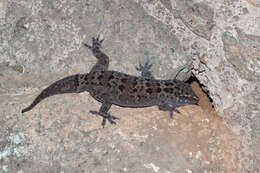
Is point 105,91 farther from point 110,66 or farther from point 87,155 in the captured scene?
point 87,155

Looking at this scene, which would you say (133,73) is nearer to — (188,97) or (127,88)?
(127,88)

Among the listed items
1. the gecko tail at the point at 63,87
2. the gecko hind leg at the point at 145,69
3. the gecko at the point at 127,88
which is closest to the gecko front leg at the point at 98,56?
the gecko at the point at 127,88

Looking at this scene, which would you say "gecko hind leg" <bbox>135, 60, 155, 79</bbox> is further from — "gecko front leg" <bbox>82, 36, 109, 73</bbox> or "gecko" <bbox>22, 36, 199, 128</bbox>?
"gecko front leg" <bbox>82, 36, 109, 73</bbox>

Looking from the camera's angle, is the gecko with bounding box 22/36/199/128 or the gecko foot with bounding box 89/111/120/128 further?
the gecko with bounding box 22/36/199/128

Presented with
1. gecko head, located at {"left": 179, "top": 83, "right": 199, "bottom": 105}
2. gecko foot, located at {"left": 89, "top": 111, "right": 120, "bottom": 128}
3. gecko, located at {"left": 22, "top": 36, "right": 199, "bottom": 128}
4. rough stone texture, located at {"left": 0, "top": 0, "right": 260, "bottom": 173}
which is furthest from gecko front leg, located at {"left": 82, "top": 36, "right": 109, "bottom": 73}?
gecko head, located at {"left": 179, "top": 83, "right": 199, "bottom": 105}

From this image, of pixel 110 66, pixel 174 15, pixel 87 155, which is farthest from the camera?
pixel 110 66

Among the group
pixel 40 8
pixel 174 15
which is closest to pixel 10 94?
pixel 40 8
